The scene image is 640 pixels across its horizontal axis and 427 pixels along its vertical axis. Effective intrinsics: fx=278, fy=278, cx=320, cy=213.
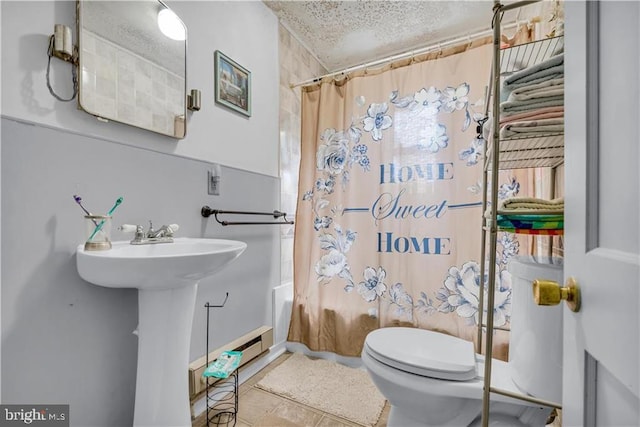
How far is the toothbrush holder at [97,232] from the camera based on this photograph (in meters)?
0.92

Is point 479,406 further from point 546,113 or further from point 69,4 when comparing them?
point 69,4

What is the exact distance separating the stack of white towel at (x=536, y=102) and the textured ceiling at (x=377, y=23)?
1292 mm

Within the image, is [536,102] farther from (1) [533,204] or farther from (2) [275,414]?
(2) [275,414]

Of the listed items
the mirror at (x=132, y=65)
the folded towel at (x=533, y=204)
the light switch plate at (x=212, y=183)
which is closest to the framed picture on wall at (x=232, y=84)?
the mirror at (x=132, y=65)

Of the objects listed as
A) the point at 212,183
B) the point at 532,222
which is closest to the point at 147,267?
the point at 212,183

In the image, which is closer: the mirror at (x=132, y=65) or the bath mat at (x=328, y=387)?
the mirror at (x=132, y=65)

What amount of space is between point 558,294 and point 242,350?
155 cm

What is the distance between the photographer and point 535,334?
32.5 inches

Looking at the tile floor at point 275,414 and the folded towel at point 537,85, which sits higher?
the folded towel at point 537,85

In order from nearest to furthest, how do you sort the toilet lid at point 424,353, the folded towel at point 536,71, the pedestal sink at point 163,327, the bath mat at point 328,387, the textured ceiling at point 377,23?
the folded towel at point 536,71, the pedestal sink at point 163,327, the toilet lid at point 424,353, the bath mat at point 328,387, the textured ceiling at point 377,23

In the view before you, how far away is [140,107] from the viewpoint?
1.14 meters

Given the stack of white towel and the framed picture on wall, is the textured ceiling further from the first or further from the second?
the stack of white towel

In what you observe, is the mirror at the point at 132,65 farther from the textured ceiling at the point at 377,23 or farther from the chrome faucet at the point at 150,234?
the textured ceiling at the point at 377,23

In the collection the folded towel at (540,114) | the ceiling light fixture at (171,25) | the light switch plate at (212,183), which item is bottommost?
the light switch plate at (212,183)
